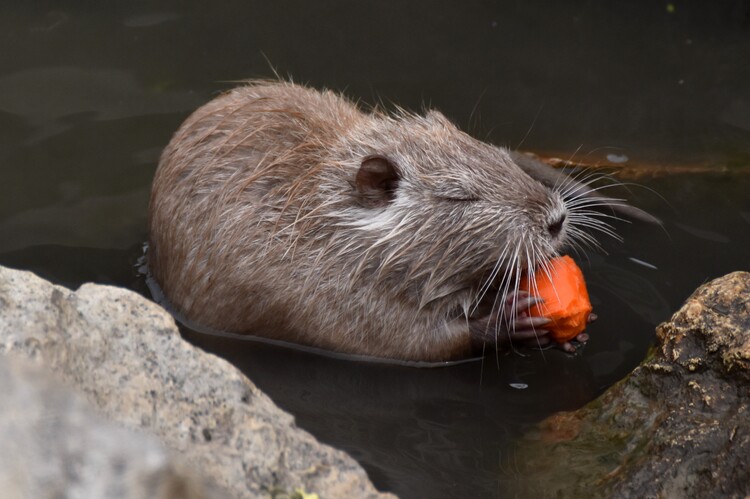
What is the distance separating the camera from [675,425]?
3.33 m

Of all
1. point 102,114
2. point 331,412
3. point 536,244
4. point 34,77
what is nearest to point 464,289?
point 536,244

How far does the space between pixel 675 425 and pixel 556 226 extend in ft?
3.83

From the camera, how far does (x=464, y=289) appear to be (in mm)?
4422

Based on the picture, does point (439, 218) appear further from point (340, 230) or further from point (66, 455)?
point (66, 455)

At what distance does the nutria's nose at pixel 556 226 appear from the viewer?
423 centimetres

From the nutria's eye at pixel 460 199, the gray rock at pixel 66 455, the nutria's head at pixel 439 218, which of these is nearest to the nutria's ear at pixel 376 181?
the nutria's head at pixel 439 218

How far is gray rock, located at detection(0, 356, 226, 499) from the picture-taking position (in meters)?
2.05

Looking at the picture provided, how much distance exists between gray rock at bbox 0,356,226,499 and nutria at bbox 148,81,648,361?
6.87ft

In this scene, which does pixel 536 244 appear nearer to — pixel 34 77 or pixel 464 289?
pixel 464 289

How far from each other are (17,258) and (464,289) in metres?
2.21

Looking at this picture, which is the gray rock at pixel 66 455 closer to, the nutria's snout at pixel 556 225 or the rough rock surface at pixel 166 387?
the rough rock surface at pixel 166 387

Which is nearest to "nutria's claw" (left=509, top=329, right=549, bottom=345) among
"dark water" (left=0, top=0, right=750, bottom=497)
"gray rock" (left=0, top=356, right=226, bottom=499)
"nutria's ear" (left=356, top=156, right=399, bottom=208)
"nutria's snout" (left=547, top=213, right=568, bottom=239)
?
"dark water" (left=0, top=0, right=750, bottom=497)

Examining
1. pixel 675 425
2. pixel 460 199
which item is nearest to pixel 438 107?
pixel 460 199

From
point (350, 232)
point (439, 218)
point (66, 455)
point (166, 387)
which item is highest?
point (66, 455)
